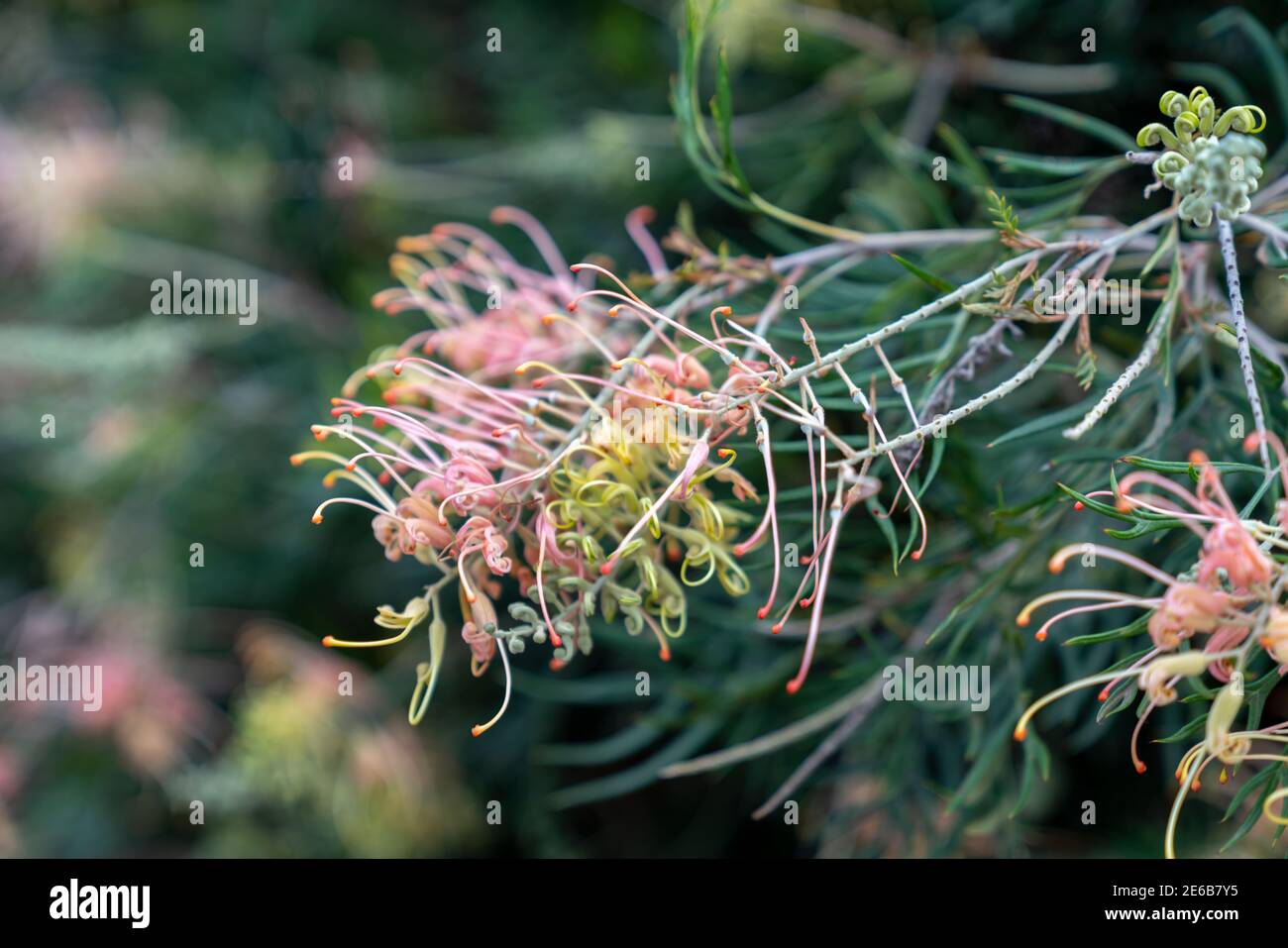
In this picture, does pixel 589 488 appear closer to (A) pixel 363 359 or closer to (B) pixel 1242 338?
(B) pixel 1242 338

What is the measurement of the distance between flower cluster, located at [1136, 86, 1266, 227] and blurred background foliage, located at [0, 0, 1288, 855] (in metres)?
0.14

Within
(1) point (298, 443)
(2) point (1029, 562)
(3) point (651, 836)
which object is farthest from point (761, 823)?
(1) point (298, 443)

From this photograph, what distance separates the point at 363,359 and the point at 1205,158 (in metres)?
0.66

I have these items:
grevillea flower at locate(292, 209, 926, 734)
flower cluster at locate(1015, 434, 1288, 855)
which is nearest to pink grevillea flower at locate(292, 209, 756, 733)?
Result: grevillea flower at locate(292, 209, 926, 734)

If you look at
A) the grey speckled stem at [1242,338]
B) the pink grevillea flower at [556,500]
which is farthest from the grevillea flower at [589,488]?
the grey speckled stem at [1242,338]

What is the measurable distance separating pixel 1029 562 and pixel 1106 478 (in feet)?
0.28

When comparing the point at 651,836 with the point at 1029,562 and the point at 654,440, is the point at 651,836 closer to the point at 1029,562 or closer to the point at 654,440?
the point at 1029,562

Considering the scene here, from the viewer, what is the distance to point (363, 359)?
2.69 ft

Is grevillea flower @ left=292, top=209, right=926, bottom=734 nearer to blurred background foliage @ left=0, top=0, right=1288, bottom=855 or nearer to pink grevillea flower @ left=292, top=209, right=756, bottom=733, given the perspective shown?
pink grevillea flower @ left=292, top=209, right=756, bottom=733

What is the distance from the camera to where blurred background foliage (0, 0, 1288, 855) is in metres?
0.59

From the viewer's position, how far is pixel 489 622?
354 millimetres

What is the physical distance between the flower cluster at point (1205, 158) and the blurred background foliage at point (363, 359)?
0.47 feet

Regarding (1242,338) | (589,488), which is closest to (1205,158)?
(1242,338)
